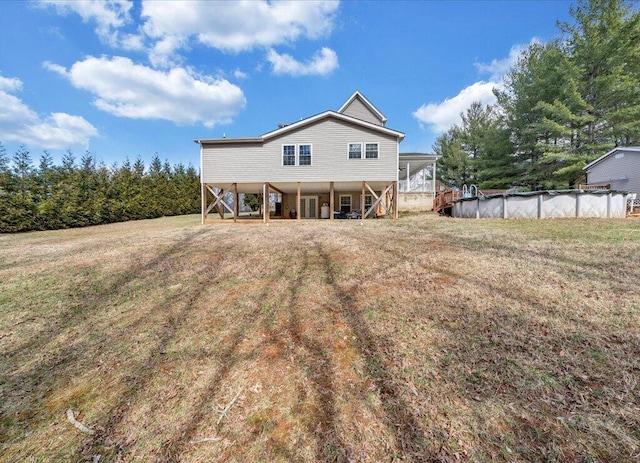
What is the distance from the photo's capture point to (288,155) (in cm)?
1453

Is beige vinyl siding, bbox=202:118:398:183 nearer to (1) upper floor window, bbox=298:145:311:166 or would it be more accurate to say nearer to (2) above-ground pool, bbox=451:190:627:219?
(1) upper floor window, bbox=298:145:311:166

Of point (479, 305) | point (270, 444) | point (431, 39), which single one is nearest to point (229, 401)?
point (270, 444)

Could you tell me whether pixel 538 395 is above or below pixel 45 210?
below

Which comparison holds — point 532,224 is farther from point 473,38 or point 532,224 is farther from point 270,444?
Answer: point 270,444

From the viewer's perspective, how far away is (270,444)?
6.50 feet

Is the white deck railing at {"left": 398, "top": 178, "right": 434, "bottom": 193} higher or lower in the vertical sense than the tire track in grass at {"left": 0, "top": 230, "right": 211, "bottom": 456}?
higher

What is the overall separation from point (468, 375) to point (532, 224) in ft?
31.6

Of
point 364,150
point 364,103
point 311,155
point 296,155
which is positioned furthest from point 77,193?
point 364,103

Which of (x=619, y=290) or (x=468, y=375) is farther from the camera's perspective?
(x=619, y=290)

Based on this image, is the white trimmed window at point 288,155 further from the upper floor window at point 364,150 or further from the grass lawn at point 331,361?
the grass lawn at point 331,361

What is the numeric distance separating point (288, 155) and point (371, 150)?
4535mm

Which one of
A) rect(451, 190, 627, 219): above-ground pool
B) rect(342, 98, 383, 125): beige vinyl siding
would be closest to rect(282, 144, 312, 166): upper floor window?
rect(342, 98, 383, 125): beige vinyl siding

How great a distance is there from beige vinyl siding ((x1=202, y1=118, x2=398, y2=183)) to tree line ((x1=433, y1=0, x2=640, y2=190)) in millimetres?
12193

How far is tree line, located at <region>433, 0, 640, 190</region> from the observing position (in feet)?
52.6
